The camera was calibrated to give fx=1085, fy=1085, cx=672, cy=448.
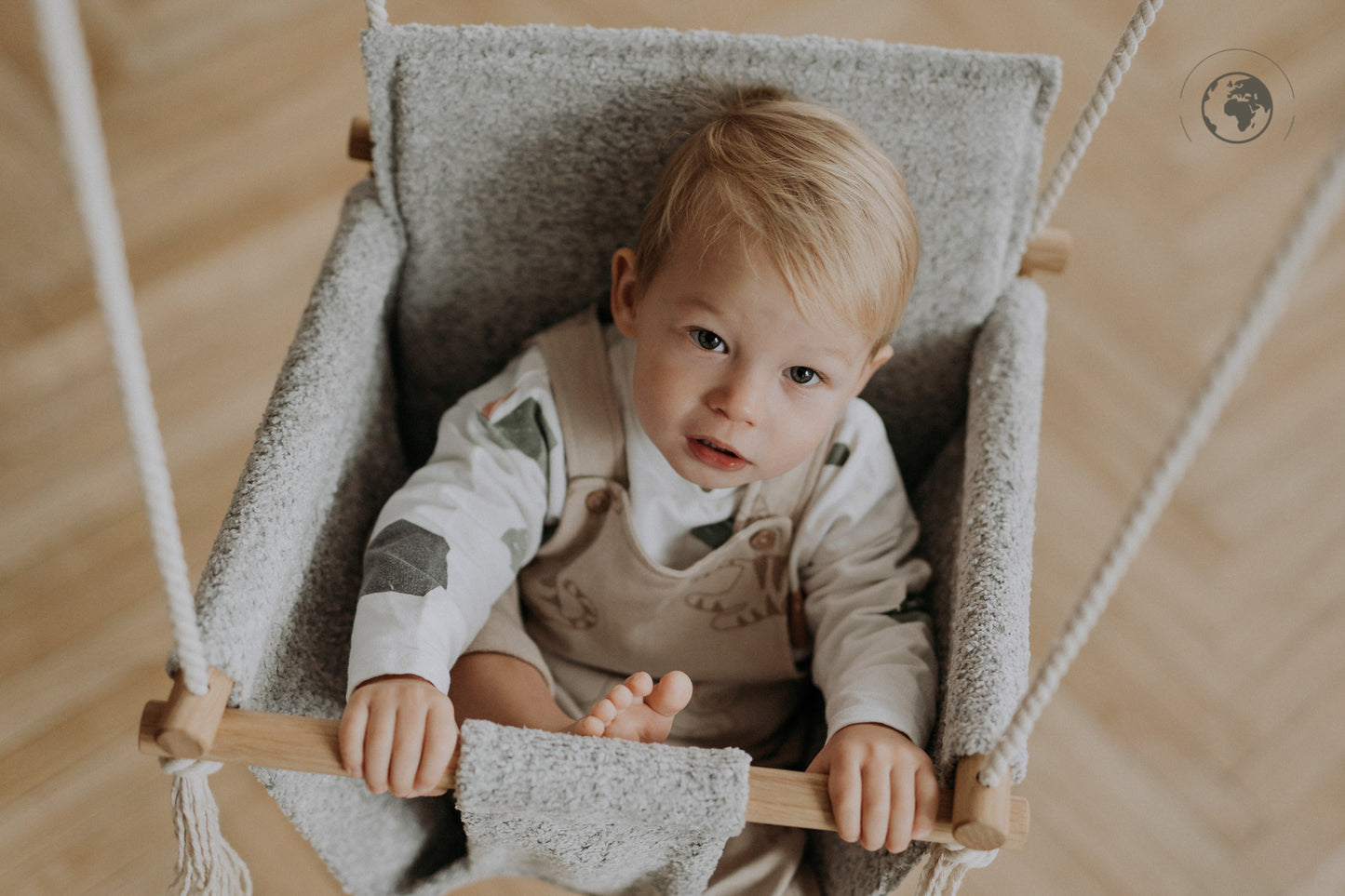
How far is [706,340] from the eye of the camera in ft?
2.52

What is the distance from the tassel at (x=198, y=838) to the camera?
2.07 ft

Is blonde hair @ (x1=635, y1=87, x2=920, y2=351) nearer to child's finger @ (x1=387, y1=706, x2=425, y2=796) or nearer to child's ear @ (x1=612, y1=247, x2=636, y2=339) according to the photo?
child's ear @ (x1=612, y1=247, x2=636, y2=339)

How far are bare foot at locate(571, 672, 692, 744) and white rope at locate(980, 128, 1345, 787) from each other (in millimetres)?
227

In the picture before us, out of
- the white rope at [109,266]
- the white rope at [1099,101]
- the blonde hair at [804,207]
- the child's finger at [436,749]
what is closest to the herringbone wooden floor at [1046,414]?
the white rope at [1099,101]

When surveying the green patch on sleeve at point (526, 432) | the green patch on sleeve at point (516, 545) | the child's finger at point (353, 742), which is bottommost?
the green patch on sleeve at point (516, 545)

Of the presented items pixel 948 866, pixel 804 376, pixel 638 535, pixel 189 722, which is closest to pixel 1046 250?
pixel 804 376

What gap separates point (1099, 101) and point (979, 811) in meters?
0.51

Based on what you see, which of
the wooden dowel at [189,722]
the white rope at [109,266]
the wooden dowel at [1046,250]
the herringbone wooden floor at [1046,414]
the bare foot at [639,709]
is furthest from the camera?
the herringbone wooden floor at [1046,414]

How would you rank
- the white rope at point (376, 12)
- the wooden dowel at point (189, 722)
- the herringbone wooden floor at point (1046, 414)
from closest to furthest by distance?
the wooden dowel at point (189, 722), the white rope at point (376, 12), the herringbone wooden floor at point (1046, 414)

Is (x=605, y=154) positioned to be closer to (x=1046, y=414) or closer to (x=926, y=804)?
(x=926, y=804)

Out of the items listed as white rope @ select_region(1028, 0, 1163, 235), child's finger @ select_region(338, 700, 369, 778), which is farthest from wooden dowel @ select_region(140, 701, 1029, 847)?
white rope @ select_region(1028, 0, 1163, 235)

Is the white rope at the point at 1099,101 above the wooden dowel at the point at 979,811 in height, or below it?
above

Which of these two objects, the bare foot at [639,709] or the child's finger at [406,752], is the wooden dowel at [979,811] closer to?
the bare foot at [639,709]

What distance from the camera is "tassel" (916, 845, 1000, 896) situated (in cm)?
64
